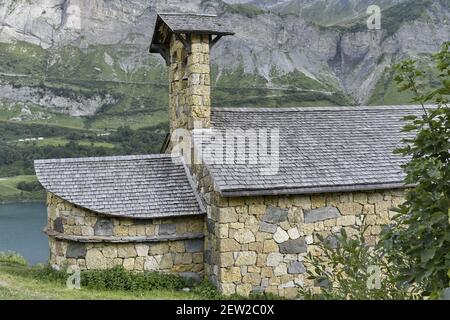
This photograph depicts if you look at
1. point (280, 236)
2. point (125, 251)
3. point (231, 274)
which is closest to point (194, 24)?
point (280, 236)

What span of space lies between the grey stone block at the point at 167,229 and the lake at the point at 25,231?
17.6 metres

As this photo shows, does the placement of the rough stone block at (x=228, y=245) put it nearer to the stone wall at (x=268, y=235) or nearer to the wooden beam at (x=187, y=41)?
the stone wall at (x=268, y=235)

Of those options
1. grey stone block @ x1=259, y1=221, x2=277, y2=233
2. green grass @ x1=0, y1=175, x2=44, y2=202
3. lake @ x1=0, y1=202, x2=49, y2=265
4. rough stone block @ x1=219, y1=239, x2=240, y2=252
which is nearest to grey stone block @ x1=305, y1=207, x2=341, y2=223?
grey stone block @ x1=259, y1=221, x2=277, y2=233

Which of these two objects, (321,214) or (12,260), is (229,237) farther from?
(12,260)

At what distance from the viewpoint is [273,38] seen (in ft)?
590

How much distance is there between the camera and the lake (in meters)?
31.6

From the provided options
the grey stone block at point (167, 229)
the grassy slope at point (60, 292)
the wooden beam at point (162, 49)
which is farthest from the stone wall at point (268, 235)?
the wooden beam at point (162, 49)

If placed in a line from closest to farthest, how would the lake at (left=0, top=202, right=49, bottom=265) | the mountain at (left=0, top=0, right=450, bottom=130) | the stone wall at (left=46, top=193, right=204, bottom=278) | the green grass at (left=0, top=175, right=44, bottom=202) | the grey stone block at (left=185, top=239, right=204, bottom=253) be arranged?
the stone wall at (left=46, top=193, right=204, bottom=278), the grey stone block at (left=185, top=239, right=204, bottom=253), the lake at (left=0, top=202, right=49, bottom=265), the green grass at (left=0, top=175, right=44, bottom=202), the mountain at (left=0, top=0, right=450, bottom=130)

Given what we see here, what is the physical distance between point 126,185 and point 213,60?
161065mm

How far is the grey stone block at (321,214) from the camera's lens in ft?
37.6

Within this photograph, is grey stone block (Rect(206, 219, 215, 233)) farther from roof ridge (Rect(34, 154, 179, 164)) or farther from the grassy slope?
roof ridge (Rect(34, 154, 179, 164))
